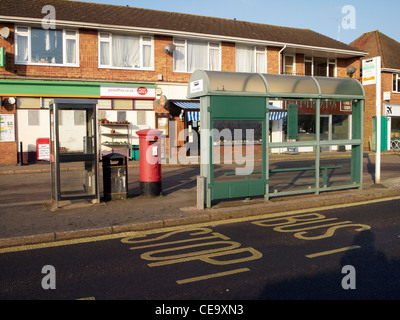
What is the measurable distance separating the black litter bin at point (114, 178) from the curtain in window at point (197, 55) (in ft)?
45.9

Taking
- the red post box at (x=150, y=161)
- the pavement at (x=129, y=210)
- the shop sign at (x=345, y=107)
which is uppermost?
the shop sign at (x=345, y=107)

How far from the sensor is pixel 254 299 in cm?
416

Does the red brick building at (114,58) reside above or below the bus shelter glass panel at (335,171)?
above

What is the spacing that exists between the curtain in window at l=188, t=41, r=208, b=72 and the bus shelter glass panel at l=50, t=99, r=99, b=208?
13.3 metres

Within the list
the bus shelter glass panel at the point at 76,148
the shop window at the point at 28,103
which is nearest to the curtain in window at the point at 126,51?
the shop window at the point at 28,103

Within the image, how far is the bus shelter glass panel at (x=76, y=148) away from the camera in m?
8.70

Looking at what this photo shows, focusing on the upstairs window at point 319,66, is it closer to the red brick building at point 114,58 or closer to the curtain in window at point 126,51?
the red brick building at point 114,58

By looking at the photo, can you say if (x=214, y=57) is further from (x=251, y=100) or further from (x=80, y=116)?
(x=251, y=100)

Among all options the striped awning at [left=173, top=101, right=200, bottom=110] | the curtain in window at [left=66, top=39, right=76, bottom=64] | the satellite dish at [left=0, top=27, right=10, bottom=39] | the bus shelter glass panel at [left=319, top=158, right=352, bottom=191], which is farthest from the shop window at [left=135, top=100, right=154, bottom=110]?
the bus shelter glass panel at [left=319, top=158, right=352, bottom=191]

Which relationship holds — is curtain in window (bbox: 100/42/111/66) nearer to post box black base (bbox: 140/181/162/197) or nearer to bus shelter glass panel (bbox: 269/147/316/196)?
post box black base (bbox: 140/181/162/197)

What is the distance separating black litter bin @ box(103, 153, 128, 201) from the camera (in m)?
9.45

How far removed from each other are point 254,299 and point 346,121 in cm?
814
